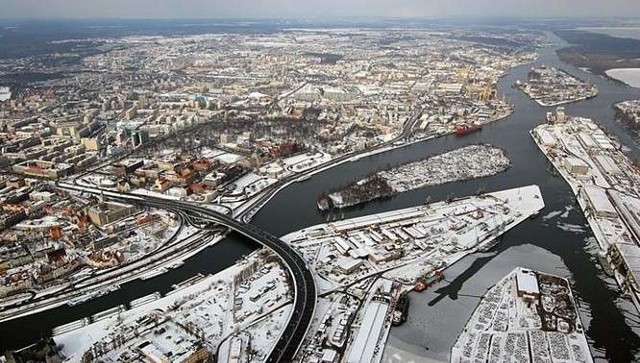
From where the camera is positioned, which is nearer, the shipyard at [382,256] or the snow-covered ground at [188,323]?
the snow-covered ground at [188,323]

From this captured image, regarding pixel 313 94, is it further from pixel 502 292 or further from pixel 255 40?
pixel 255 40

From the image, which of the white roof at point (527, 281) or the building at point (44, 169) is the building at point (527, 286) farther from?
the building at point (44, 169)

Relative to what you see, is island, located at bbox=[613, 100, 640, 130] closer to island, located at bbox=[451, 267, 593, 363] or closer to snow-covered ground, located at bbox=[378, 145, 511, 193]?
snow-covered ground, located at bbox=[378, 145, 511, 193]

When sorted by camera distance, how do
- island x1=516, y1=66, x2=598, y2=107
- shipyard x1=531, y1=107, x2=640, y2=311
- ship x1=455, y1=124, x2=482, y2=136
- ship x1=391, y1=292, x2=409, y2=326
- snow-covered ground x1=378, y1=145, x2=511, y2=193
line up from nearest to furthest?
ship x1=391, y1=292, x2=409, y2=326 → shipyard x1=531, y1=107, x2=640, y2=311 → snow-covered ground x1=378, y1=145, x2=511, y2=193 → ship x1=455, y1=124, x2=482, y2=136 → island x1=516, y1=66, x2=598, y2=107

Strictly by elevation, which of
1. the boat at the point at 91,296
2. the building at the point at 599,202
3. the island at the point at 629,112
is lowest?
the boat at the point at 91,296

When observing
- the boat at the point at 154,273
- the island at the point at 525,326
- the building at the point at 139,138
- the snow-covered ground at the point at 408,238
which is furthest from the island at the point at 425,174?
the building at the point at 139,138

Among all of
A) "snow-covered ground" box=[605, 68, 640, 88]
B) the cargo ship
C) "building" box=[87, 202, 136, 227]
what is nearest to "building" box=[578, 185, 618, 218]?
the cargo ship

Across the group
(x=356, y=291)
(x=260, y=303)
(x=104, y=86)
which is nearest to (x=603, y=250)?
(x=356, y=291)
